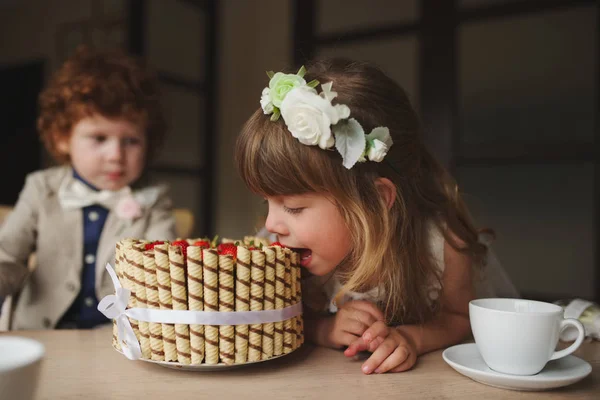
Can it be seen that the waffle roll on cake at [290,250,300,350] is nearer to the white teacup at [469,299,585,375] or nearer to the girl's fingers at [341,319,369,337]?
the girl's fingers at [341,319,369,337]

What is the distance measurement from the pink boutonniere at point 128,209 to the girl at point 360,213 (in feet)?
2.14

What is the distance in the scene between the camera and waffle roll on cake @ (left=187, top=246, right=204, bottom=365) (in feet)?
2.06

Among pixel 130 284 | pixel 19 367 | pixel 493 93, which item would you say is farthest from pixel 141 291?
pixel 493 93

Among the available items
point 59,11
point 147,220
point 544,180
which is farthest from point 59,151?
point 59,11

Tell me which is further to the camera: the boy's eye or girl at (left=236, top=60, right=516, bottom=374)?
the boy's eye

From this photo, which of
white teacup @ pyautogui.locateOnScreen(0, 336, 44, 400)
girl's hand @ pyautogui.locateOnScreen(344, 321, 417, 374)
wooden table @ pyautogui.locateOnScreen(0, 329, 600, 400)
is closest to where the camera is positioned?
white teacup @ pyautogui.locateOnScreen(0, 336, 44, 400)

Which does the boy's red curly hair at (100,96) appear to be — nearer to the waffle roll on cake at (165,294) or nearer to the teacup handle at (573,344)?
the waffle roll on cake at (165,294)

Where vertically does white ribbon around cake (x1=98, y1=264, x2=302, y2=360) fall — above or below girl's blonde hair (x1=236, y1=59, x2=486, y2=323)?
below

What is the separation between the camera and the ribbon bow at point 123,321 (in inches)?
25.5

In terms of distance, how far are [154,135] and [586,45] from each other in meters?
2.28

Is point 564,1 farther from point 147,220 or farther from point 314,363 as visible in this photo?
point 314,363

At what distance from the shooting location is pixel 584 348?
2.66ft

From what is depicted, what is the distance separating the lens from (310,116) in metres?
0.72

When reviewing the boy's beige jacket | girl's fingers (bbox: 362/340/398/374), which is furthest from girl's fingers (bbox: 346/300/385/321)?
the boy's beige jacket
